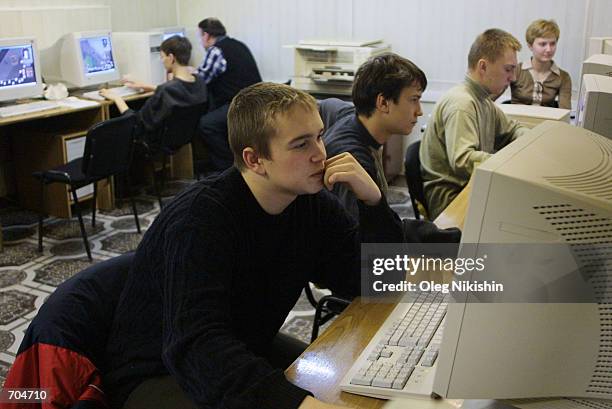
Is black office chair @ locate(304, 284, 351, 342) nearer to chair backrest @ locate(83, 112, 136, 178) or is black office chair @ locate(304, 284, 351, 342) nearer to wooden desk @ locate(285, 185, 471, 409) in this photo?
wooden desk @ locate(285, 185, 471, 409)

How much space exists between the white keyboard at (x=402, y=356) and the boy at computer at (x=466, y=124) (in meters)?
1.35

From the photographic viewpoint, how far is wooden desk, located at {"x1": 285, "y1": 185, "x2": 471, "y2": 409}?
3.60ft

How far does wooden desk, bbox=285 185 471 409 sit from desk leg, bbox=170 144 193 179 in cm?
403

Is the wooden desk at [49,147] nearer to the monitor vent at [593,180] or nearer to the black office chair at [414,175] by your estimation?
the black office chair at [414,175]

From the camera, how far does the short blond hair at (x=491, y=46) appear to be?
9.36 ft

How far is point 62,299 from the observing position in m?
1.27

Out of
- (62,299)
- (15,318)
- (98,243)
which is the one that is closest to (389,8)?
(98,243)

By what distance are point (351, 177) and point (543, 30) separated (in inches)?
133

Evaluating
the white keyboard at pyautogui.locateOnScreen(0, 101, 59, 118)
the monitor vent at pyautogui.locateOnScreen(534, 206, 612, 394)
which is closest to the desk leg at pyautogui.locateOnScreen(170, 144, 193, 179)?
the white keyboard at pyautogui.locateOnScreen(0, 101, 59, 118)

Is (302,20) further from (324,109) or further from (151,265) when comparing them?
(151,265)

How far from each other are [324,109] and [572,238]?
2280mm

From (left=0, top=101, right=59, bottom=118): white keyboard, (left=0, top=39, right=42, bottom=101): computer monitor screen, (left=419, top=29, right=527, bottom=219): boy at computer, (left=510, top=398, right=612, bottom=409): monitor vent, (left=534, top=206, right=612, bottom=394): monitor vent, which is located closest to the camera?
(left=534, top=206, right=612, bottom=394): monitor vent

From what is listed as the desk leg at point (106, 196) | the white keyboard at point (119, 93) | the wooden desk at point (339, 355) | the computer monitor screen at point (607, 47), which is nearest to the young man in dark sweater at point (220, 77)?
the white keyboard at point (119, 93)

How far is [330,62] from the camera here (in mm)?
4984
